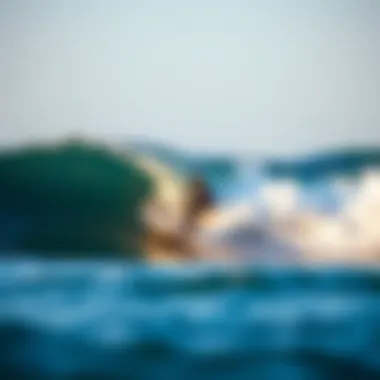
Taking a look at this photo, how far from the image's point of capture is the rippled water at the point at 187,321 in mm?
1188

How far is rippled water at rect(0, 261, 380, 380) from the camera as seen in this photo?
119 cm

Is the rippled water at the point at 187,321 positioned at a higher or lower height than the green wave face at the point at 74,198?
lower

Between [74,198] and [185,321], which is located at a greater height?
[74,198]

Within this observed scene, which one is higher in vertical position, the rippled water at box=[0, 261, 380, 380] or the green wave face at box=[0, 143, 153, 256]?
the green wave face at box=[0, 143, 153, 256]

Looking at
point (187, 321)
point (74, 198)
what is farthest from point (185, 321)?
point (74, 198)

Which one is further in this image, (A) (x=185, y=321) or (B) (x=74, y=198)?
(B) (x=74, y=198)

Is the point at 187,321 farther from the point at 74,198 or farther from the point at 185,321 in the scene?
the point at 74,198

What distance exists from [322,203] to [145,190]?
13.3 inches

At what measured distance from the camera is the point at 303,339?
1219 mm

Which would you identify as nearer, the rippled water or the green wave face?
the rippled water

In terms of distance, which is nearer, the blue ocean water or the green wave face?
the blue ocean water

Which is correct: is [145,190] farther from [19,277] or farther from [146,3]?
[146,3]

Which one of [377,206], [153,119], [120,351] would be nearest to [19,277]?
[120,351]

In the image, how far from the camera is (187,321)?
4.05 feet
